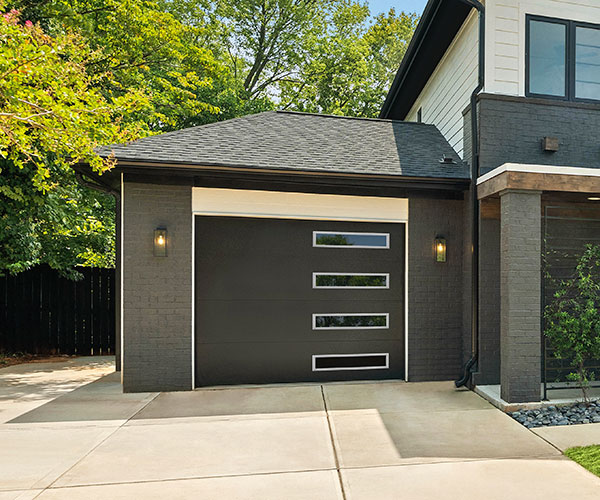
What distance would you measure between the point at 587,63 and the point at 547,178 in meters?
2.46

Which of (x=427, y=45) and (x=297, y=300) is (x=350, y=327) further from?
(x=427, y=45)

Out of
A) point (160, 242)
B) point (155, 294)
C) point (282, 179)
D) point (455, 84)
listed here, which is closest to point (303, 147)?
point (282, 179)

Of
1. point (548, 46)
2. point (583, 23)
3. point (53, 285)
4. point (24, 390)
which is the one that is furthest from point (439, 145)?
point (53, 285)

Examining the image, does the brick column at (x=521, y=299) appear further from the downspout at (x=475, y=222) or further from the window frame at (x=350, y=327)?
the window frame at (x=350, y=327)

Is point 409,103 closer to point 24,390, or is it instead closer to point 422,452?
point 422,452

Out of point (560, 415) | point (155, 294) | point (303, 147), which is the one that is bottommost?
point (560, 415)

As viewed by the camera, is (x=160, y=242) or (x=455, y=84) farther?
(x=455, y=84)

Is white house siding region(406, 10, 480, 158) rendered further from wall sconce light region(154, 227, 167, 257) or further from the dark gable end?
wall sconce light region(154, 227, 167, 257)

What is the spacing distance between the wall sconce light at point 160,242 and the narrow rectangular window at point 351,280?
2114 millimetres

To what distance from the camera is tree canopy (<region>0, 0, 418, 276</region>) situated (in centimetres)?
500

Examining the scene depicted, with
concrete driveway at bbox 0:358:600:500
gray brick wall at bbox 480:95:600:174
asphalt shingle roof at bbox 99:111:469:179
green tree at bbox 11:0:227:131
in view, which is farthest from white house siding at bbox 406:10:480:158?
green tree at bbox 11:0:227:131

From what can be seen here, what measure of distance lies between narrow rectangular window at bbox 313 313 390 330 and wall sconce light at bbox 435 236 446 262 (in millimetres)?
1130

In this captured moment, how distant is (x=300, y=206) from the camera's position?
5.71 metres

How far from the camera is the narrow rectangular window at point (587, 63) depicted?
18.6ft
